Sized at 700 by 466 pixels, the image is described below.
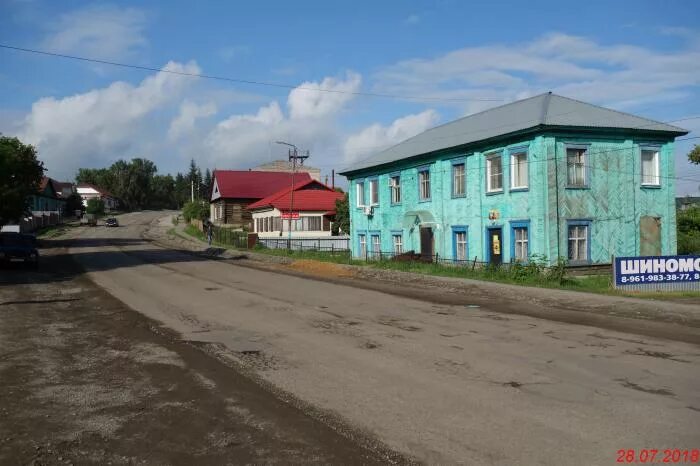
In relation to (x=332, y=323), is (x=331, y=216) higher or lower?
higher

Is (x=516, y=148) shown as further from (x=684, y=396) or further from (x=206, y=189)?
(x=206, y=189)

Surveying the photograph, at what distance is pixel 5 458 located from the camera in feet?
16.9

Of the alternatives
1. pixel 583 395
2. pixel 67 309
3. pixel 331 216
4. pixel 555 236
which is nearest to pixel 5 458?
pixel 583 395

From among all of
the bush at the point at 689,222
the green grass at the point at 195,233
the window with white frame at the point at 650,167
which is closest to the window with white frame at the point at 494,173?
the window with white frame at the point at 650,167

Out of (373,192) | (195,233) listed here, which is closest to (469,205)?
(373,192)

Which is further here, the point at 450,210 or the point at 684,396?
the point at 450,210

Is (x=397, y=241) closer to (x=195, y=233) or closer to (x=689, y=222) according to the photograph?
(x=689, y=222)

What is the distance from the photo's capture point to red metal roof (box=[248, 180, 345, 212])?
5346cm

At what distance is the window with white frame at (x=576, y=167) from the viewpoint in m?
24.6

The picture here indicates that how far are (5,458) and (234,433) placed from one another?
6.42ft

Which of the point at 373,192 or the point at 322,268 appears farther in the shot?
the point at 373,192

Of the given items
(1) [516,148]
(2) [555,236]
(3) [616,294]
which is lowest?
(3) [616,294]

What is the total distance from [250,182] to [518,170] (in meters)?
54.3

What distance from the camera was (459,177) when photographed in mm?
29000
